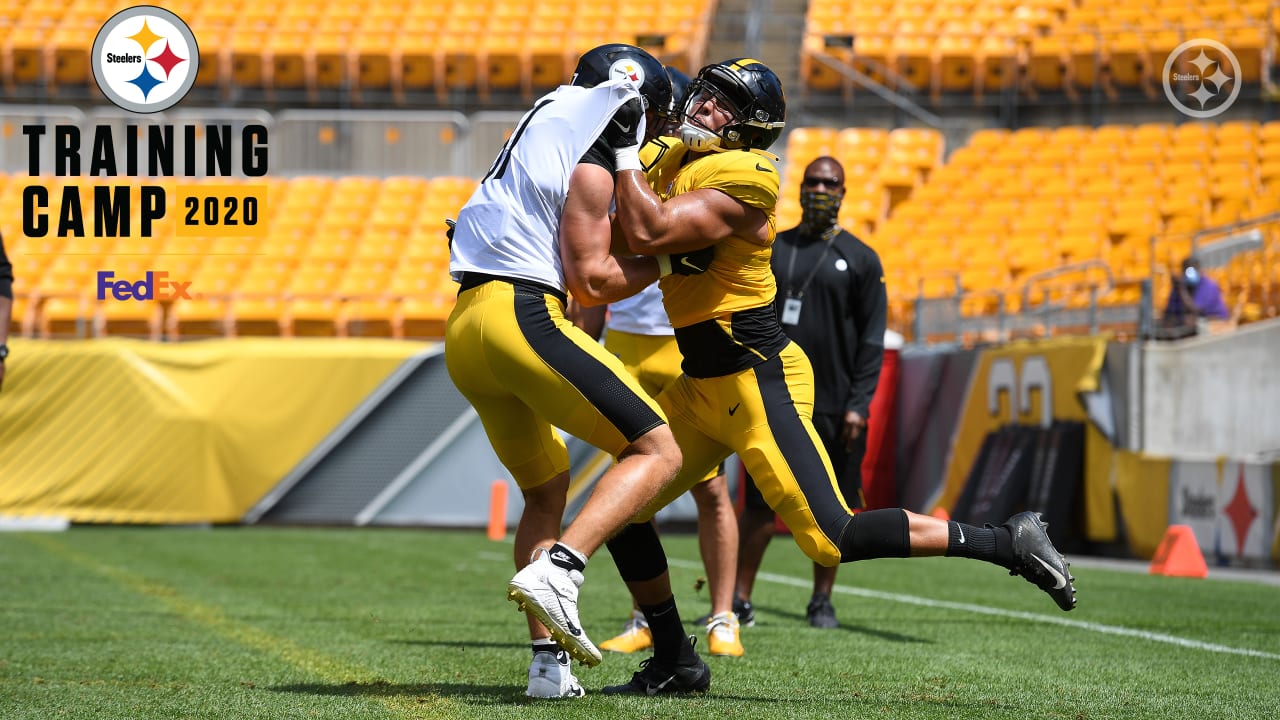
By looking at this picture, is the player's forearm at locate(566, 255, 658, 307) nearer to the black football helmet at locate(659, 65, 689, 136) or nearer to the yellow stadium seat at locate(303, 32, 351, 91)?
the black football helmet at locate(659, 65, 689, 136)

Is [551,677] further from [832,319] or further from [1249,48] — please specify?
[1249,48]

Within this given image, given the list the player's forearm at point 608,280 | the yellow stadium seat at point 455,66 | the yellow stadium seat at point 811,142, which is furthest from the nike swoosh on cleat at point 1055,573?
the yellow stadium seat at point 455,66

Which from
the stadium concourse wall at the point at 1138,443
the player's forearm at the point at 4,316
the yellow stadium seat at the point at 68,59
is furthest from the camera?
the yellow stadium seat at the point at 68,59

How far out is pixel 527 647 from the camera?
234 inches

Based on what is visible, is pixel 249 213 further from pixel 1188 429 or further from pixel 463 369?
pixel 463 369

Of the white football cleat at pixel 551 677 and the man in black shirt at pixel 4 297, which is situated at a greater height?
the man in black shirt at pixel 4 297

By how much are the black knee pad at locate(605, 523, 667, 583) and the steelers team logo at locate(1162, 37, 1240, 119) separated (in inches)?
719

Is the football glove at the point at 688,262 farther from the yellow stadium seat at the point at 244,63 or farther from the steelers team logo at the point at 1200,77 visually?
the yellow stadium seat at the point at 244,63

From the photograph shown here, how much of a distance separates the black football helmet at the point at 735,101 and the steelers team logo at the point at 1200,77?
1774 cm

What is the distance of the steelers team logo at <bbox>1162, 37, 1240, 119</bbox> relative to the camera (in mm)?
20875

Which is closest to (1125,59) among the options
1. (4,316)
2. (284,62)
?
(284,62)

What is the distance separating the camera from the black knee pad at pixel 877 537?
4.62 meters

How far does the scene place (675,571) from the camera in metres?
10.0

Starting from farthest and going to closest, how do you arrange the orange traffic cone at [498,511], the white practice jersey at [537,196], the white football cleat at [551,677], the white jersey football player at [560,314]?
the orange traffic cone at [498,511] → the white football cleat at [551,677] → the white practice jersey at [537,196] → the white jersey football player at [560,314]
